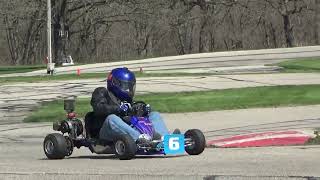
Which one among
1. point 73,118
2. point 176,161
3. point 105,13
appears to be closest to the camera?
point 176,161

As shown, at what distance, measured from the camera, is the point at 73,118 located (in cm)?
1081

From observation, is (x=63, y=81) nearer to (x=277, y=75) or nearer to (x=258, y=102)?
(x=277, y=75)

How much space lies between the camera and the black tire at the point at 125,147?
9680 mm

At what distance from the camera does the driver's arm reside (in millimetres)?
10137

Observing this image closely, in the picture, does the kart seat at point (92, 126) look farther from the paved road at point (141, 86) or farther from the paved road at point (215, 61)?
the paved road at point (215, 61)

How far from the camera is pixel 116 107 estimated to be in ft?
33.2

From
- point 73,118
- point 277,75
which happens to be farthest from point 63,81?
point 73,118

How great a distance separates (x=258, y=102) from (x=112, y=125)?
411 inches

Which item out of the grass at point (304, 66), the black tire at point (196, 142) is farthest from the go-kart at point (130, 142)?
the grass at point (304, 66)

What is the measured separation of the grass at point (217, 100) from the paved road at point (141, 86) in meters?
1.61

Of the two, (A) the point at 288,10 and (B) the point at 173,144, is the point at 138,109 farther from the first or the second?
(A) the point at 288,10

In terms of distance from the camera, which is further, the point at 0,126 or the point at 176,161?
the point at 0,126

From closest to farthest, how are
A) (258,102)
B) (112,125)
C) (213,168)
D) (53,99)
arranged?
(213,168) < (112,125) < (258,102) < (53,99)

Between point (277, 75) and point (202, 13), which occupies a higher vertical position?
point (202, 13)
